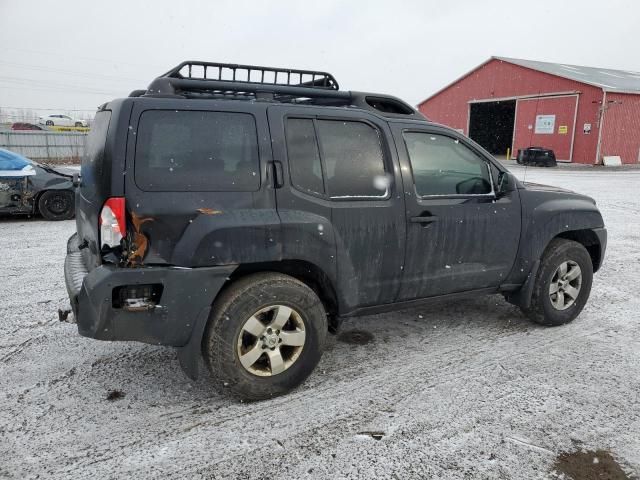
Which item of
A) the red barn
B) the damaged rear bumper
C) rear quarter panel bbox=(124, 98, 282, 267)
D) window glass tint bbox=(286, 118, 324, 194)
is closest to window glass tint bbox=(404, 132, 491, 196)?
window glass tint bbox=(286, 118, 324, 194)

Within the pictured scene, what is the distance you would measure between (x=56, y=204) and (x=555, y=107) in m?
29.3

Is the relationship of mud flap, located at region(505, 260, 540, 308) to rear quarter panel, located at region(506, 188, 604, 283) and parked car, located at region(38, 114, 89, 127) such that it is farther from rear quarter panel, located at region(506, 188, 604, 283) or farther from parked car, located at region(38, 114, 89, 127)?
parked car, located at region(38, 114, 89, 127)

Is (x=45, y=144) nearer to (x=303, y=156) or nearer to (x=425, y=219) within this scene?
(x=303, y=156)

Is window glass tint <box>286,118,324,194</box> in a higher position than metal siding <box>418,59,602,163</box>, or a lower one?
lower

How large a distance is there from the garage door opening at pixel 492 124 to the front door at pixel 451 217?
111 feet

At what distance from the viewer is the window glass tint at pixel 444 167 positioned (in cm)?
364

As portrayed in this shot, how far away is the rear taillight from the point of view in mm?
2707

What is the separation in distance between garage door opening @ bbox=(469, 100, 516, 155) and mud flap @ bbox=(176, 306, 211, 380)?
35766 mm

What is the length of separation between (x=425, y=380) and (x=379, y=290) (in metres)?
0.68

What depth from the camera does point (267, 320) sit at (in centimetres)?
307

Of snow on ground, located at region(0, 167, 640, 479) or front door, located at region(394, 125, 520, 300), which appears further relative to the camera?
front door, located at region(394, 125, 520, 300)

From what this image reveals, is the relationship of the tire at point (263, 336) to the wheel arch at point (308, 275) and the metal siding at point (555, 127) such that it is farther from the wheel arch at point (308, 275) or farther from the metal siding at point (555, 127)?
the metal siding at point (555, 127)

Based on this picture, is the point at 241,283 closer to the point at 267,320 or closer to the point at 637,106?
the point at 267,320

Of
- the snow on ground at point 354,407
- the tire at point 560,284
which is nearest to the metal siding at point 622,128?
the tire at point 560,284
